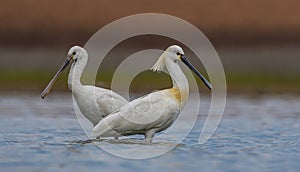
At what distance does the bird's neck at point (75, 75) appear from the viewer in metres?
14.7

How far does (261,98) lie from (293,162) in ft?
34.0

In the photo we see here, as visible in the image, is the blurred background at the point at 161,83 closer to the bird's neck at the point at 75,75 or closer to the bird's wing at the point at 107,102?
the bird's wing at the point at 107,102

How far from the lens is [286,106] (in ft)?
68.8

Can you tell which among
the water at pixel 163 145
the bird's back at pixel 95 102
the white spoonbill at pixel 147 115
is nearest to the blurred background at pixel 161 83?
the water at pixel 163 145

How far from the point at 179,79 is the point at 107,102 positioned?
3.56 ft

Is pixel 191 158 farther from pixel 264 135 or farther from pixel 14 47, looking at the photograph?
pixel 14 47

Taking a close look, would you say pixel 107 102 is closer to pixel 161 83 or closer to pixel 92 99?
pixel 92 99

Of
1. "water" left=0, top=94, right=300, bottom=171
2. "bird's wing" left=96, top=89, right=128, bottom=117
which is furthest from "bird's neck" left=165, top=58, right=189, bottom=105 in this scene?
"bird's wing" left=96, top=89, right=128, bottom=117

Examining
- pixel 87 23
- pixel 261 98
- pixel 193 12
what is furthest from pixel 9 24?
pixel 261 98

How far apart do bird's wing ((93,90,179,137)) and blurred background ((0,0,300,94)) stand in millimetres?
13555

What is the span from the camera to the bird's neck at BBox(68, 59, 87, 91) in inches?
577

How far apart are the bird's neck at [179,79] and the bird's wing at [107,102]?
90 cm

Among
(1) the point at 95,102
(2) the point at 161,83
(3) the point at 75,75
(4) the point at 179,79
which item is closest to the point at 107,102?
(1) the point at 95,102

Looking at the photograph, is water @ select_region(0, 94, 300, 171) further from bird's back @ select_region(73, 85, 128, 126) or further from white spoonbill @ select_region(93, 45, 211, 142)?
bird's back @ select_region(73, 85, 128, 126)
